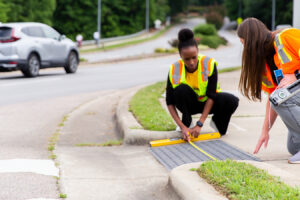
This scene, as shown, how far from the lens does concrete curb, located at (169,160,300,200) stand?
139 inches

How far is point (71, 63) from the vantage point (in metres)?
18.3

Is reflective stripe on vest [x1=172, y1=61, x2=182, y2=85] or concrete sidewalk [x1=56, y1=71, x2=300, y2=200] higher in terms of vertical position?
reflective stripe on vest [x1=172, y1=61, x2=182, y2=85]

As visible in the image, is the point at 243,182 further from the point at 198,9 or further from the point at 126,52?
the point at 198,9

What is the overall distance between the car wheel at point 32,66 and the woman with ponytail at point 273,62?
39.5ft

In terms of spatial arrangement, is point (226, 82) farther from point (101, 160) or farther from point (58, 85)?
point (101, 160)

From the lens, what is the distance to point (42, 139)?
6574 millimetres

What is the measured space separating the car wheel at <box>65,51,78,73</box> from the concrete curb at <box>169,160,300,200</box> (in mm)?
14202

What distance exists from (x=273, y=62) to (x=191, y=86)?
1.58 meters

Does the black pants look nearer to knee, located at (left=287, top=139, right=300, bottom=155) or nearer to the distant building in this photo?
knee, located at (left=287, top=139, right=300, bottom=155)

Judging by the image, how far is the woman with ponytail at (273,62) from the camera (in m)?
4.40

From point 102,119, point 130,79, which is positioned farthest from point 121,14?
point 102,119

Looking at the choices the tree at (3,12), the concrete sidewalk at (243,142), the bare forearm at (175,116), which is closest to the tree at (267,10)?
the tree at (3,12)

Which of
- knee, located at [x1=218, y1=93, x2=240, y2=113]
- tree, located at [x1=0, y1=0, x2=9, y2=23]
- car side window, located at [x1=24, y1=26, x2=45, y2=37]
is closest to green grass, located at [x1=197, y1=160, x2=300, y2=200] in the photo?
knee, located at [x1=218, y1=93, x2=240, y2=113]

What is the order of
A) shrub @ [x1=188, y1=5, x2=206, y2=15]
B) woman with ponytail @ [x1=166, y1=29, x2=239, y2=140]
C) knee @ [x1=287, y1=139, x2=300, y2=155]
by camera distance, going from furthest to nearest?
shrub @ [x1=188, y1=5, x2=206, y2=15]
woman with ponytail @ [x1=166, y1=29, x2=239, y2=140]
knee @ [x1=287, y1=139, x2=300, y2=155]
